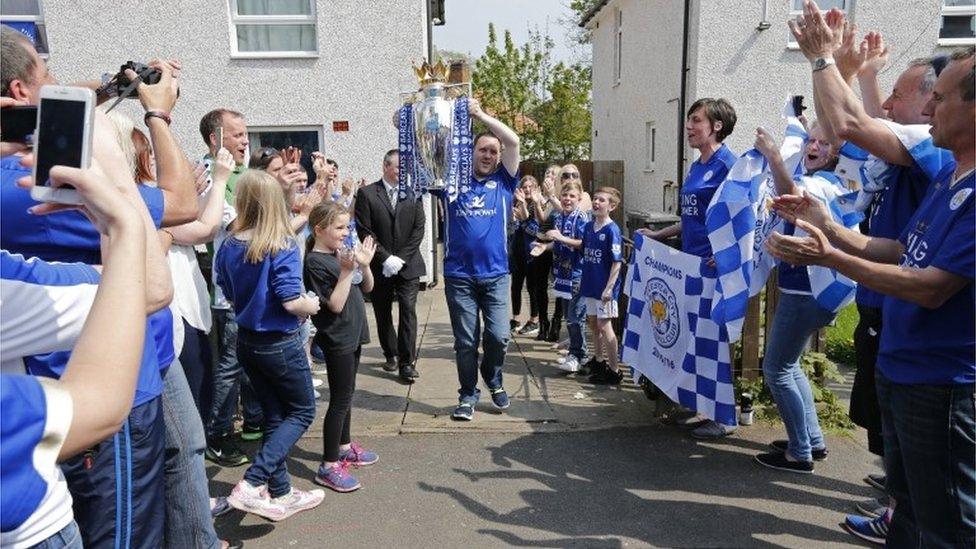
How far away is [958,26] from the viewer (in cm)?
1014

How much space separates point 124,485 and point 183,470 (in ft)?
1.86

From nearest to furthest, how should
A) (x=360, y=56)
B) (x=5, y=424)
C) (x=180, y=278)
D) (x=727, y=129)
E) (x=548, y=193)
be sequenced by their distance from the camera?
1. (x=5, y=424)
2. (x=180, y=278)
3. (x=727, y=129)
4. (x=548, y=193)
5. (x=360, y=56)

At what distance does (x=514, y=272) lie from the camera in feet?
23.9

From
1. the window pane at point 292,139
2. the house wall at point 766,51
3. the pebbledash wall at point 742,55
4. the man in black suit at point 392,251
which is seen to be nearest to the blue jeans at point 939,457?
the man in black suit at point 392,251

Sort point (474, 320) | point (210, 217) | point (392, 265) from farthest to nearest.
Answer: point (392, 265) → point (474, 320) → point (210, 217)

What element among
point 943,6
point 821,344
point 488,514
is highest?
point 943,6

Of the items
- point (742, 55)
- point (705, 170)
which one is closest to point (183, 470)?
point (705, 170)

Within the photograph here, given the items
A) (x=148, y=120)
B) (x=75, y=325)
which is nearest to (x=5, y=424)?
(x=75, y=325)

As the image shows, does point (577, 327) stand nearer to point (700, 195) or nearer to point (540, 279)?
point (540, 279)

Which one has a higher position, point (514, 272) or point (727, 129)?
point (727, 129)

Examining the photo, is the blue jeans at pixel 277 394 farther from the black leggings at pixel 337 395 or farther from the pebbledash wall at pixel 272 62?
the pebbledash wall at pixel 272 62

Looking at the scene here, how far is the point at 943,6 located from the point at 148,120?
11978 millimetres

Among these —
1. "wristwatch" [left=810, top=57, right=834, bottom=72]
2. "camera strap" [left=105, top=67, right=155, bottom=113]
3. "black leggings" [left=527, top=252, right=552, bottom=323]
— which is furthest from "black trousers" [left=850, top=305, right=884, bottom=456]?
"black leggings" [left=527, top=252, right=552, bottom=323]

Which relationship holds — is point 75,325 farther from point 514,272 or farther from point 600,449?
point 514,272
